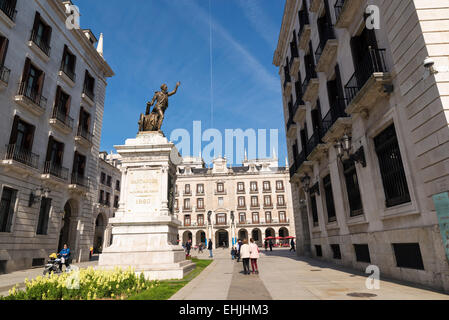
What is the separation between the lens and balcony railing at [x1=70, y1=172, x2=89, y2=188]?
21062mm

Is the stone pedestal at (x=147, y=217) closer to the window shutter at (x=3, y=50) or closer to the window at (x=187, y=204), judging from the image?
the window shutter at (x=3, y=50)

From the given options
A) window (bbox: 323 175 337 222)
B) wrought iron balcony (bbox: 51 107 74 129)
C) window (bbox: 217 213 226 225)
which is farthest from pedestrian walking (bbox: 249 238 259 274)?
window (bbox: 217 213 226 225)

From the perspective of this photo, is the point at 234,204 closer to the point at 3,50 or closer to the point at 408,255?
the point at 3,50

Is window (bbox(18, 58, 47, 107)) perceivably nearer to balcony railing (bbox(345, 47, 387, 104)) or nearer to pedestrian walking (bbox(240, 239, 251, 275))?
pedestrian walking (bbox(240, 239, 251, 275))

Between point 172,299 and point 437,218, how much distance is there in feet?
22.3

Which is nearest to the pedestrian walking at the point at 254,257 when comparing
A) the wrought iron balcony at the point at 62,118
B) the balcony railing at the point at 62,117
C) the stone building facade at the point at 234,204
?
the wrought iron balcony at the point at 62,118

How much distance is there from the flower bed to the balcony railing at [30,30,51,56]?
17670 millimetres

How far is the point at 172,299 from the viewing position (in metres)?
5.85

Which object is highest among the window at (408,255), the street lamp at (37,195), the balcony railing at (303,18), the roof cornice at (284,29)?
the roof cornice at (284,29)

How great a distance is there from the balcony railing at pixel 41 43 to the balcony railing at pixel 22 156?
7.30 metres

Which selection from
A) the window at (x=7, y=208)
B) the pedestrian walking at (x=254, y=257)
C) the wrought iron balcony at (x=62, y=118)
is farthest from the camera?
the wrought iron balcony at (x=62, y=118)

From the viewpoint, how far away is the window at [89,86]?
24097mm
